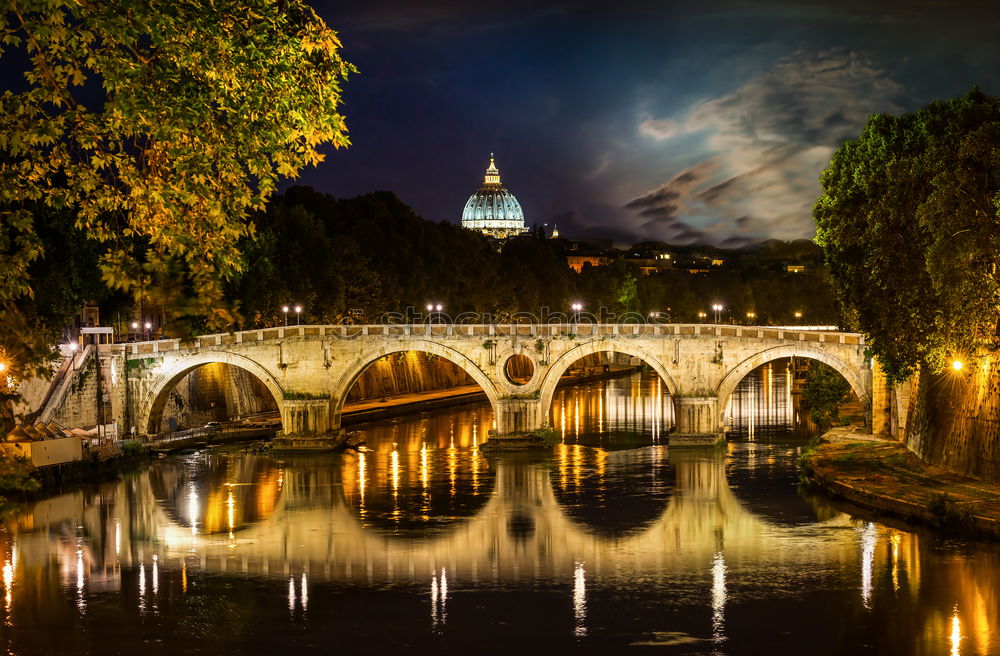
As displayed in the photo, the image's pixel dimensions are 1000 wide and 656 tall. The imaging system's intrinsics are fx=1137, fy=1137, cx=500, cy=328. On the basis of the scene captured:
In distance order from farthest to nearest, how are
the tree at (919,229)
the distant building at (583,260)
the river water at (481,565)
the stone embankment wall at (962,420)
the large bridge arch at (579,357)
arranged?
the distant building at (583,260)
the large bridge arch at (579,357)
the stone embankment wall at (962,420)
the tree at (919,229)
the river water at (481,565)

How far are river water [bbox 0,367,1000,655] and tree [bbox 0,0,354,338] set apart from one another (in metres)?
14.0

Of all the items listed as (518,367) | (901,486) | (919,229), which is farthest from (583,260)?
(919,229)

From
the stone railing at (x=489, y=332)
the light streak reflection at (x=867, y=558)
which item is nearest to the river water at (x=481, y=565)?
the light streak reflection at (x=867, y=558)

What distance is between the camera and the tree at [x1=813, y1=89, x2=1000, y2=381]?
2709cm

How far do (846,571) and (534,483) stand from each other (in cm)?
1484

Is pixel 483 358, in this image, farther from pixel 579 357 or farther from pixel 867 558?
pixel 867 558

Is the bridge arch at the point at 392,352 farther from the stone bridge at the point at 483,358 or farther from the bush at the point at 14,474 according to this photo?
the bush at the point at 14,474

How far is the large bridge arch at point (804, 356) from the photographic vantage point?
1766 inches

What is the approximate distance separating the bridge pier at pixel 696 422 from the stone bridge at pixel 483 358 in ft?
0.13

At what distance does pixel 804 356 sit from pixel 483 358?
1310 cm

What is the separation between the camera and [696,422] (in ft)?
153

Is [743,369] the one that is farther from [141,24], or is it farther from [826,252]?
[141,24]

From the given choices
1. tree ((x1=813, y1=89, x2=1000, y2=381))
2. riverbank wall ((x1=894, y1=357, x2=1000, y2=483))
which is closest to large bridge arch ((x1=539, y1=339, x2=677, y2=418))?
tree ((x1=813, y1=89, x2=1000, y2=381))

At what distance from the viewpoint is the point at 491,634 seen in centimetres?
2241
